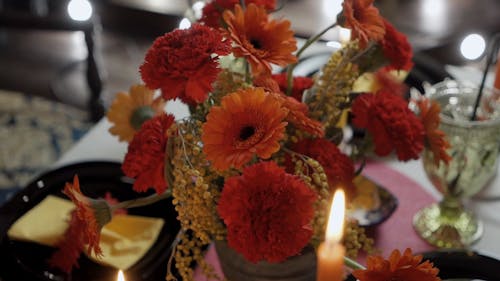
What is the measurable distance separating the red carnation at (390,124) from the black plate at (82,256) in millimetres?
291

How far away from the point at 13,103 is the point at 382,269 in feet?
4.10

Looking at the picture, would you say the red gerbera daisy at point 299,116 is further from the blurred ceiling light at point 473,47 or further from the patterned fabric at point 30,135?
the patterned fabric at point 30,135

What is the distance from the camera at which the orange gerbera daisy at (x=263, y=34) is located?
0.55 metres

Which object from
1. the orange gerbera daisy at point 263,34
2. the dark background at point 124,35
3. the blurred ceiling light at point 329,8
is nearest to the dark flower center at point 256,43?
the orange gerbera daisy at point 263,34

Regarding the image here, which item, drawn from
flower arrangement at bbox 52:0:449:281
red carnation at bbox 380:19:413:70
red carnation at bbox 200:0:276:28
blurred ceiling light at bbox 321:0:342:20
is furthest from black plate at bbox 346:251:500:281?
blurred ceiling light at bbox 321:0:342:20

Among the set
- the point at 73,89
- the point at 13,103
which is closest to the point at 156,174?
the point at 13,103

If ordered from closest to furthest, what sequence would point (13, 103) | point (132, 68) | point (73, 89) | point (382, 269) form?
point (382, 269)
point (13, 103)
point (73, 89)
point (132, 68)

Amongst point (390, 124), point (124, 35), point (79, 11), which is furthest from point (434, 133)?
point (124, 35)

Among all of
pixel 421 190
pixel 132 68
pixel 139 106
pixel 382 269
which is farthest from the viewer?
pixel 132 68

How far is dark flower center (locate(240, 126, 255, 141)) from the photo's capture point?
508mm

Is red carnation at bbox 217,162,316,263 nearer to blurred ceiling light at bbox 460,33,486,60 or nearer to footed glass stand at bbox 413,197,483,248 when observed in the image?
footed glass stand at bbox 413,197,483,248

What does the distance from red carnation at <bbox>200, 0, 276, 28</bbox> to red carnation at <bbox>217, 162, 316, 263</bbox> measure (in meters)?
0.21

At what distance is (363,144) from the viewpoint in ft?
2.19

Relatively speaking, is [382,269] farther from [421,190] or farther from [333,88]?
[421,190]
